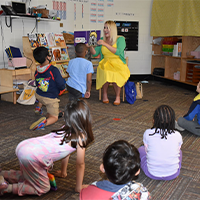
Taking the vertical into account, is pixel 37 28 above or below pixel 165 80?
above

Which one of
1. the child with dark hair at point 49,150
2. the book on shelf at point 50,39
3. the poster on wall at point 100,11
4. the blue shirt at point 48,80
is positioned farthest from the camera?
the poster on wall at point 100,11

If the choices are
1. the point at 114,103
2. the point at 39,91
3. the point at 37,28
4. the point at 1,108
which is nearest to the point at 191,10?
the point at 114,103

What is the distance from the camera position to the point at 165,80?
262 inches

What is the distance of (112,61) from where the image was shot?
4.48m

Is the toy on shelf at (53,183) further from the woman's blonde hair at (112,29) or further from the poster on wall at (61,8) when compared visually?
the poster on wall at (61,8)

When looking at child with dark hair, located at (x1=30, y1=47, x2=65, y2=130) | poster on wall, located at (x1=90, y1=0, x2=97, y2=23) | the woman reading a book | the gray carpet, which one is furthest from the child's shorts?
poster on wall, located at (x1=90, y1=0, x2=97, y2=23)

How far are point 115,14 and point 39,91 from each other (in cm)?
402

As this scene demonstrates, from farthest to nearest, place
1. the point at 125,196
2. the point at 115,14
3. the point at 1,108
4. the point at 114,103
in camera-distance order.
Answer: the point at 115,14, the point at 114,103, the point at 1,108, the point at 125,196

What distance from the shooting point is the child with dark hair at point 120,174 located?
113 cm

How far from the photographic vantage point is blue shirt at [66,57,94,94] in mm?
3445

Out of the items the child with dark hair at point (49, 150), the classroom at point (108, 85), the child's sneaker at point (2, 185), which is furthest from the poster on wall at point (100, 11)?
the child's sneaker at point (2, 185)

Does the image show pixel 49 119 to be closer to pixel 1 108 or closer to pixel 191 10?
pixel 1 108

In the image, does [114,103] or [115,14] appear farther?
[115,14]

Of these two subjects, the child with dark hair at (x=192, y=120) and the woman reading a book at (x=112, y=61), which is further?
the woman reading a book at (x=112, y=61)
